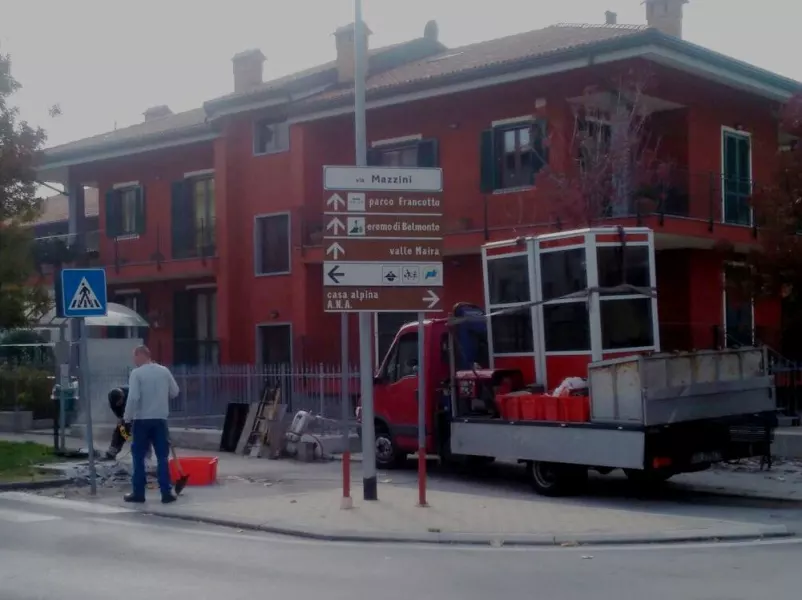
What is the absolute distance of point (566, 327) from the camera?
577 inches

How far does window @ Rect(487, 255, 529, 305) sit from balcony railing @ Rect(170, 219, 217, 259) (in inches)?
567

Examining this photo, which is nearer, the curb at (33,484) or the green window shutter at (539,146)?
the curb at (33,484)

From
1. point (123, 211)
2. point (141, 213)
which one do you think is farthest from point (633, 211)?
point (123, 211)

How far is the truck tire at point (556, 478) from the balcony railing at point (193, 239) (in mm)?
16482

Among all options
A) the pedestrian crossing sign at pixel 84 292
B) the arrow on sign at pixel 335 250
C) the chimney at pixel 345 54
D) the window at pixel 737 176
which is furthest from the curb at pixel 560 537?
the chimney at pixel 345 54

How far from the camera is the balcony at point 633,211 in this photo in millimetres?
19812

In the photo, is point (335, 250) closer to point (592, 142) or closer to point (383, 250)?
point (383, 250)

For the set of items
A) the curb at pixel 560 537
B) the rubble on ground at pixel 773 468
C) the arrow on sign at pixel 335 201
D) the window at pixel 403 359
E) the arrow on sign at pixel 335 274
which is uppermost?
A: the arrow on sign at pixel 335 201

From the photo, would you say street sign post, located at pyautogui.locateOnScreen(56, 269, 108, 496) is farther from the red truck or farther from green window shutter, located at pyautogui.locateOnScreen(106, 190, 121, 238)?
green window shutter, located at pyautogui.locateOnScreen(106, 190, 121, 238)

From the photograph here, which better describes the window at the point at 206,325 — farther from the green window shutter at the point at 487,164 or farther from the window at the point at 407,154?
the green window shutter at the point at 487,164

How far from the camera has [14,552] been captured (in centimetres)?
982

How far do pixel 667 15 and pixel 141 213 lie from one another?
15319 mm

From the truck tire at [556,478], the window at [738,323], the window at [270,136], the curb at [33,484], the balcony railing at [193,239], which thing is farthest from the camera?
the balcony railing at [193,239]

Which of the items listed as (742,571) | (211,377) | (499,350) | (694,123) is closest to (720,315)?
(694,123)
